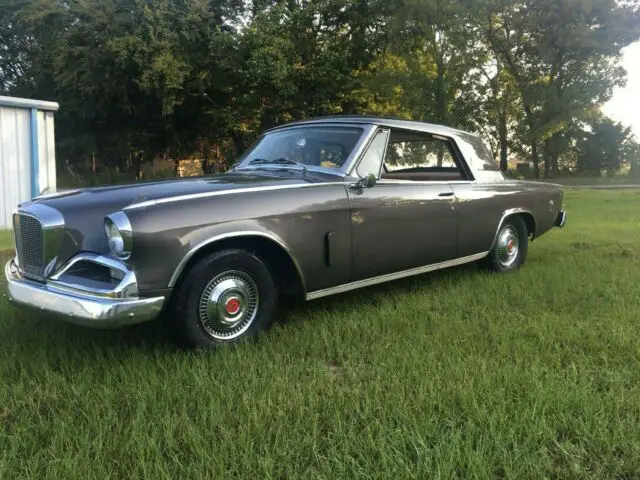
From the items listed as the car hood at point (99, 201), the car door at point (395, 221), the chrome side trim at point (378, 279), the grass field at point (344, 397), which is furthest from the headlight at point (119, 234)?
the car door at point (395, 221)

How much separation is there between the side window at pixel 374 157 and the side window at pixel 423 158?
33 cm

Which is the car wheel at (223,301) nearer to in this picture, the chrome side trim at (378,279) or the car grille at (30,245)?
the chrome side trim at (378,279)

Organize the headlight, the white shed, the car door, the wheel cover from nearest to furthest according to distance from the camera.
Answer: the headlight < the wheel cover < the car door < the white shed

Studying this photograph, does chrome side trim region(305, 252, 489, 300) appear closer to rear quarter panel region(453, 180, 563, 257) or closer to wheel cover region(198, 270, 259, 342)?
rear quarter panel region(453, 180, 563, 257)

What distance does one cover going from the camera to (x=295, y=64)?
23.1m

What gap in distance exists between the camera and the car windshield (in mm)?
4258

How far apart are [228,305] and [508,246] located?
355cm

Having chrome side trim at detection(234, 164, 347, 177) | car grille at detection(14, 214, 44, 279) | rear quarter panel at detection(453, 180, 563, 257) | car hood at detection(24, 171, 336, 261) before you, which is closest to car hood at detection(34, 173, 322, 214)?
car hood at detection(24, 171, 336, 261)

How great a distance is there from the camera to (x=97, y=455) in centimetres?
219

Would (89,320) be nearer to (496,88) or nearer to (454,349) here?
(454,349)

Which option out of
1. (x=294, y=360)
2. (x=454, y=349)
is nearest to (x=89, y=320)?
(x=294, y=360)

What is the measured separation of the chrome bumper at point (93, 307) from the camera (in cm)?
291

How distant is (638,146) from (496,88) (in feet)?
81.7

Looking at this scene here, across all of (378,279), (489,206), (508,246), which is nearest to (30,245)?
(378,279)
